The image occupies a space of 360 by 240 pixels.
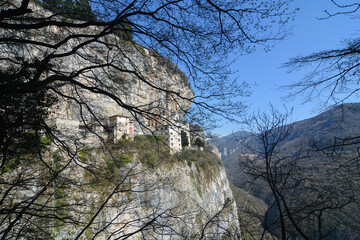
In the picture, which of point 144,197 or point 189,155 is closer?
point 144,197

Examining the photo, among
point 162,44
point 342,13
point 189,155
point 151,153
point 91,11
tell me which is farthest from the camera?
point 189,155

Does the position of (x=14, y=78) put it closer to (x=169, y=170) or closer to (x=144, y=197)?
(x=144, y=197)

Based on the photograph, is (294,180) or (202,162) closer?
(294,180)

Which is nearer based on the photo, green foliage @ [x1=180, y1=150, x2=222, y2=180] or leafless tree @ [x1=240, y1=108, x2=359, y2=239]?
leafless tree @ [x1=240, y1=108, x2=359, y2=239]

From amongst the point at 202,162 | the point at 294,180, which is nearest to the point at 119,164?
the point at 294,180

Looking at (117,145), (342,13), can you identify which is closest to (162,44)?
(117,145)

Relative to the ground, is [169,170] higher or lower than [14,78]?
lower

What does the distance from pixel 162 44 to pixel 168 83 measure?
1.26m

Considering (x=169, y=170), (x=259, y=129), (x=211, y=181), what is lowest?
(x=211, y=181)

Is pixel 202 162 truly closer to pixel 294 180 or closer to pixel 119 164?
pixel 294 180

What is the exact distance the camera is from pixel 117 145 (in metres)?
3.48

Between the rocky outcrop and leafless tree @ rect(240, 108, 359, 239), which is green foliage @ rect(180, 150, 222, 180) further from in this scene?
leafless tree @ rect(240, 108, 359, 239)

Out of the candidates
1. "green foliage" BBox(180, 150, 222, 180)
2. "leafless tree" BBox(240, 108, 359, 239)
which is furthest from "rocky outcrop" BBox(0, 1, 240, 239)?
"leafless tree" BBox(240, 108, 359, 239)

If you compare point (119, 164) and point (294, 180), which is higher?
point (119, 164)
